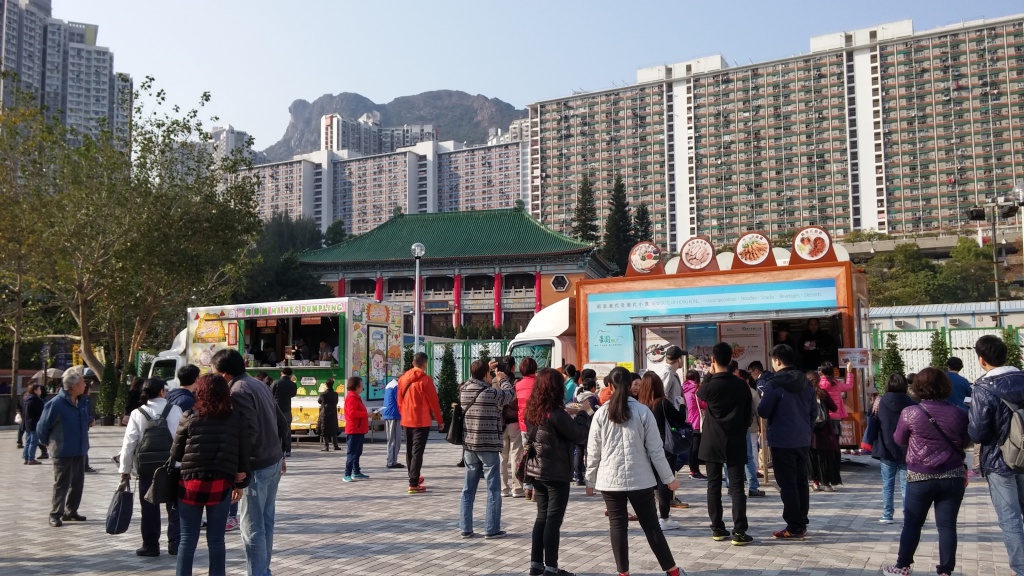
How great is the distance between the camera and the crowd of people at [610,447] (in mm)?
5070

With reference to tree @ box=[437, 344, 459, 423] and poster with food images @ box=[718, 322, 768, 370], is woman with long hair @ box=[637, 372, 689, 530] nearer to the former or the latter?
poster with food images @ box=[718, 322, 768, 370]

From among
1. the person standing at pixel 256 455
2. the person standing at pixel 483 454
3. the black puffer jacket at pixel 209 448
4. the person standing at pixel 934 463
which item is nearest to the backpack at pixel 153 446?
the person standing at pixel 256 455

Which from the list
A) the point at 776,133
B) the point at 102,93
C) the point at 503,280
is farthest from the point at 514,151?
the point at 503,280

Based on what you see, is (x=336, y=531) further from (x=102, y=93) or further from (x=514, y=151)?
(x=514, y=151)

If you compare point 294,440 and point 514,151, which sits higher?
point 514,151

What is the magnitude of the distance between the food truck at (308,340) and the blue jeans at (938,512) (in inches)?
488

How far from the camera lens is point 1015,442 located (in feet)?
16.2

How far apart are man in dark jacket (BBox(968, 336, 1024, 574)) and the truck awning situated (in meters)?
6.64

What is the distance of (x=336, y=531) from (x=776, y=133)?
101824mm

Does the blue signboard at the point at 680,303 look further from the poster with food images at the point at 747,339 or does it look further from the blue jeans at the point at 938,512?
the blue jeans at the point at 938,512

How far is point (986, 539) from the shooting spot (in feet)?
22.8

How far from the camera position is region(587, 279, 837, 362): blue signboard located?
1205 cm

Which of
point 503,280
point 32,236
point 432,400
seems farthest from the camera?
point 503,280

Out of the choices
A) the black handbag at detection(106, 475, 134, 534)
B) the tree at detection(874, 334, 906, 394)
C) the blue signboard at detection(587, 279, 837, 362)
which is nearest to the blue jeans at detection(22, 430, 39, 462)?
the black handbag at detection(106, 475, 134, 534)
